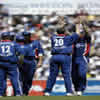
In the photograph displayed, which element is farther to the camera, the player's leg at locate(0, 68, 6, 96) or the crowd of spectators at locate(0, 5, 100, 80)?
the player's leg at locate(0, 68, 6, 96)

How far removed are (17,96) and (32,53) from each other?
32.7 inches

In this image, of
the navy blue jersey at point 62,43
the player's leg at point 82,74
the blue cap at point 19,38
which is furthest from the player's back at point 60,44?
the blue cap at point 19,38

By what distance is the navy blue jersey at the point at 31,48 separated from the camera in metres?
5.36

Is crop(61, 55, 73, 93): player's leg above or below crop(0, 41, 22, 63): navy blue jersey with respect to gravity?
below

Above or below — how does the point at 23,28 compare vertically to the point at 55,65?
above

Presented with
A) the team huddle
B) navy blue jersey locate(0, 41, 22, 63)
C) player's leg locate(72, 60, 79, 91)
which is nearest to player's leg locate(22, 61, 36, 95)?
the team huddle

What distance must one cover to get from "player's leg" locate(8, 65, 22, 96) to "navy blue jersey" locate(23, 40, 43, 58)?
332 millimetres

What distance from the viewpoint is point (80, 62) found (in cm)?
544

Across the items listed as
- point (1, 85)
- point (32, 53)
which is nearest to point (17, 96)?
point (1, 85)

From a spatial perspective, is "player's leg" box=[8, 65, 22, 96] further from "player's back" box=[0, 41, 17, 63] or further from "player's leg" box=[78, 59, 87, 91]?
"player's leg" box=[78, 59, 87, 91]

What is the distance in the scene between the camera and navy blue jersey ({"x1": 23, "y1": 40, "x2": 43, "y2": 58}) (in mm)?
5355

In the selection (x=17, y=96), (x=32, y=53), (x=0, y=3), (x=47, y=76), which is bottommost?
(x=17, y=96)

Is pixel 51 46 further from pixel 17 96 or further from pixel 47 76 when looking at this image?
pixel 17 96

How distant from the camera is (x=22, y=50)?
537 centimetres
